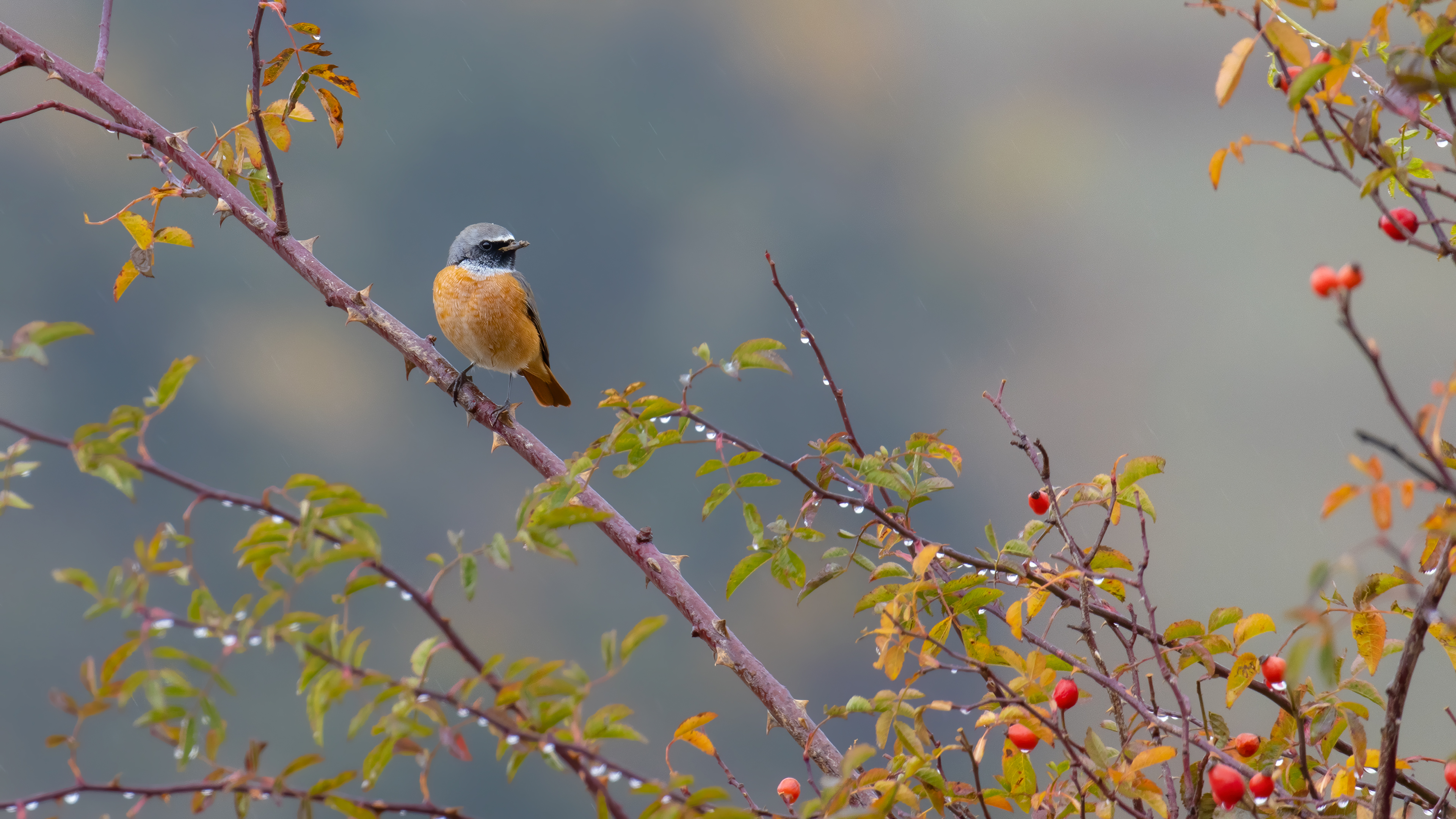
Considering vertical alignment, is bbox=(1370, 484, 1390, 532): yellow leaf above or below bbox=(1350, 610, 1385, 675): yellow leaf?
below

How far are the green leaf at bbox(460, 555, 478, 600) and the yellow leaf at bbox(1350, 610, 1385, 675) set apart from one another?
790mm

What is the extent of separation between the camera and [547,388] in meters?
2.38

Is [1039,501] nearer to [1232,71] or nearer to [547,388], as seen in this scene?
[1232,71]

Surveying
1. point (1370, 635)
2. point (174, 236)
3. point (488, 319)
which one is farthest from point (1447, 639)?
point (488, 319)

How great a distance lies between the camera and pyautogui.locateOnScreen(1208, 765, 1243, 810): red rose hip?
824 millimetres

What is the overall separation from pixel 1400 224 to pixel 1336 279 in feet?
1.09

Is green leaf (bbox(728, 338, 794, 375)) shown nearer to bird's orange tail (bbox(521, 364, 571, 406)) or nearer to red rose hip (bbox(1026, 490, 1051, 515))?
red rose hip (bbox(1026, 490, 1051, 515))

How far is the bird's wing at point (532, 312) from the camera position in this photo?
7.33 ft

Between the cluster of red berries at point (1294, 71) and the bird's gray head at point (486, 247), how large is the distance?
65.4 inches

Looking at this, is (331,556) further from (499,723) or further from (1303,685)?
(1303,685)

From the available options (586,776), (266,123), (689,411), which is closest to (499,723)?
(586,776)

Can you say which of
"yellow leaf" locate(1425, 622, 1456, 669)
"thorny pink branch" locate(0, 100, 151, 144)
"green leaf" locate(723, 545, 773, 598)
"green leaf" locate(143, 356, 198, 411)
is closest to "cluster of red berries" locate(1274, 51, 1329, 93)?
"yellow leaf" locate(1425, 622, 1456, 669)

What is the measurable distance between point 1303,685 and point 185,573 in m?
0.97

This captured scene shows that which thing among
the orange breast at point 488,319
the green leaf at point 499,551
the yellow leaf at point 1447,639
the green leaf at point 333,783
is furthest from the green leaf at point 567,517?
the orange breast at point 488,319
